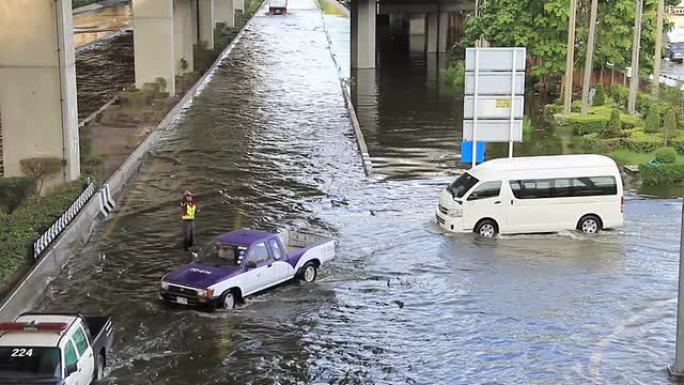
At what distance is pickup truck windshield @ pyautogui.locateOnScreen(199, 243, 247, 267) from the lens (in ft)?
67.8

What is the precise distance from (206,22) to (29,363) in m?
63.5

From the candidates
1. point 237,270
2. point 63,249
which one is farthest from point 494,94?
point 63,249

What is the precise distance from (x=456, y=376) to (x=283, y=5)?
104m

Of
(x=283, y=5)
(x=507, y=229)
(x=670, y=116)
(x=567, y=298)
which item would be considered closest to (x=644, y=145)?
(x=670, y=116)

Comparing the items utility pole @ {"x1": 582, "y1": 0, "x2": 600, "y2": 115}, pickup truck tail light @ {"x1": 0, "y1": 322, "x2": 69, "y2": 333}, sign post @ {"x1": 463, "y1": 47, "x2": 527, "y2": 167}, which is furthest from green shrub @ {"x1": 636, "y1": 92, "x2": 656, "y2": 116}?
pickup truck tail light @ {"x1": 0, "y1": 322, "x2": 69, "y2": 333}

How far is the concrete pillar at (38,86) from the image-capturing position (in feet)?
92.9

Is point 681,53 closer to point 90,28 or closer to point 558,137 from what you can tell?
point 558,137

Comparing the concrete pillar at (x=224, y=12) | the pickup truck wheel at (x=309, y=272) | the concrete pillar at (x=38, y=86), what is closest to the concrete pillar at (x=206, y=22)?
the concrete pillar at (x=224, y=12)

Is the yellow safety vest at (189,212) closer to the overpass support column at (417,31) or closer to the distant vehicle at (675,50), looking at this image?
the distant vehicle at (675,50)

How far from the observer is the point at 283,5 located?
4616 inches

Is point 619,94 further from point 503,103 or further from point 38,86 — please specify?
point 38,86

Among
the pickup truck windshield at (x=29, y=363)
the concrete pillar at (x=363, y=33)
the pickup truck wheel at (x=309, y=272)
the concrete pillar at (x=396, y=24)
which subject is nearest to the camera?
the pickup truck windshield at (x=29, y=363)

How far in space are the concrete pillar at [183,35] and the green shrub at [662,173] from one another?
35.8 metres

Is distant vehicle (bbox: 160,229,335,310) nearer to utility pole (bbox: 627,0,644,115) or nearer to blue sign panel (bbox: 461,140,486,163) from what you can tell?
blue sign panel (bbox: 461,140,486,163)
